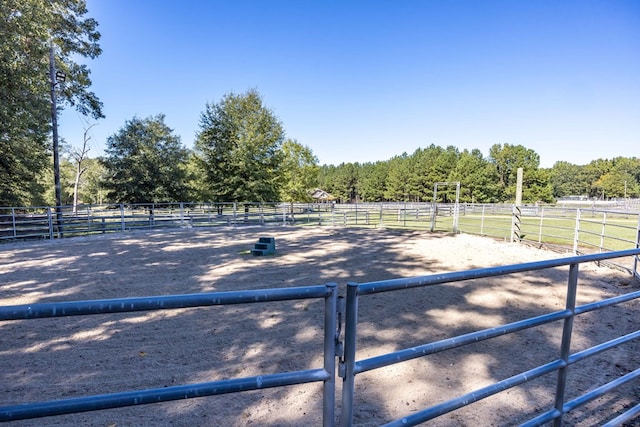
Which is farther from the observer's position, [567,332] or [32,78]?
[32,78]

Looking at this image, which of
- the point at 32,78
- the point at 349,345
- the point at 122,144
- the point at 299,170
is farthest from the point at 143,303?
the point at 299,170

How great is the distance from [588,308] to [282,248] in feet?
29.1

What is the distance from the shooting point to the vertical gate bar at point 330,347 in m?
1.13

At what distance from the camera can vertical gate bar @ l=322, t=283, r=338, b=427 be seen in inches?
44.4

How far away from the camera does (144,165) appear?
20.8 meters

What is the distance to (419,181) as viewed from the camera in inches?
2379

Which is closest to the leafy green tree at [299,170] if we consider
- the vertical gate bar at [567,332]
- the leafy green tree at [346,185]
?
the vertical gate bar at [567,332]

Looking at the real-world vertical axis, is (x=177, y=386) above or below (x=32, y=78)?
below

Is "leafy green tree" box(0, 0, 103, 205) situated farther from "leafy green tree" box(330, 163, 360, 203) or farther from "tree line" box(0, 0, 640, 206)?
"leafy green tree" box(330, 163, 360, 203)

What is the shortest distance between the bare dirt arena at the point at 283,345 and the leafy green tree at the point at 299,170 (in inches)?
899

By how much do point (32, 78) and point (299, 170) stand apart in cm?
1999

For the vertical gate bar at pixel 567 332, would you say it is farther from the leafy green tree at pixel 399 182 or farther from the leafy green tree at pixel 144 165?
the leafy green tree at pixel 399 182

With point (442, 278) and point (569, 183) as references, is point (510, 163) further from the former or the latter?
point (442, 278)

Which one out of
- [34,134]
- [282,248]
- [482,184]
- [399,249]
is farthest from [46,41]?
[482,184]
